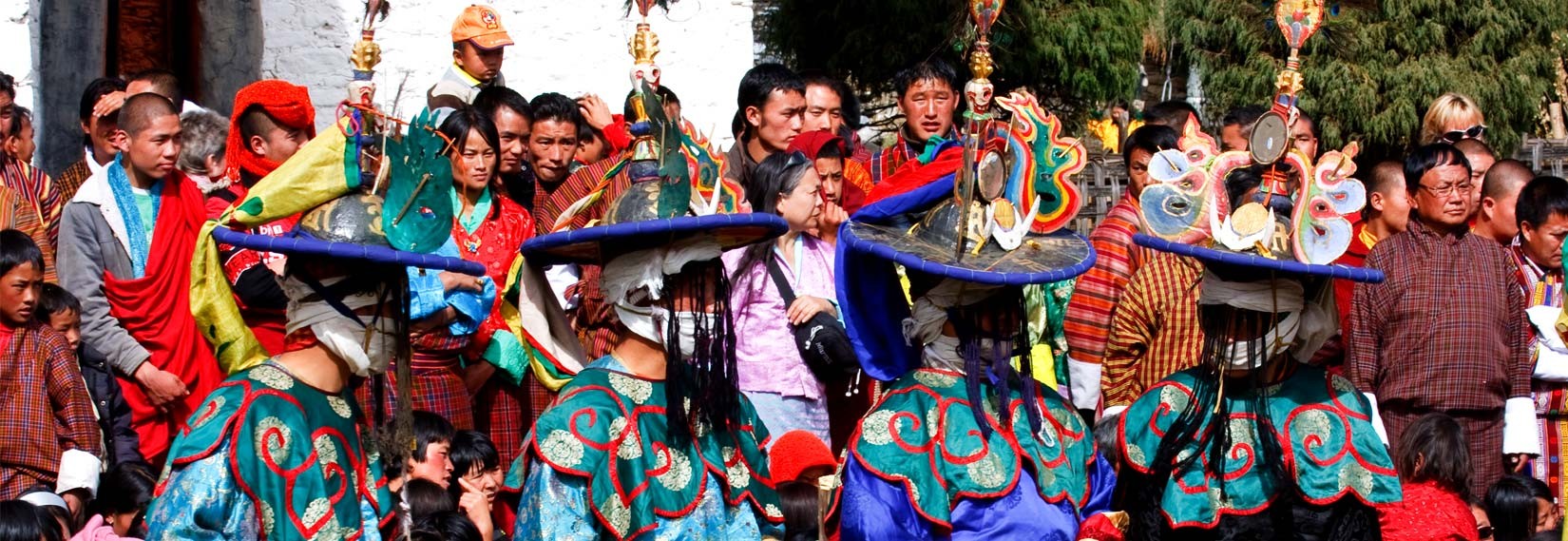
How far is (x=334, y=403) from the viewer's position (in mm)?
5234

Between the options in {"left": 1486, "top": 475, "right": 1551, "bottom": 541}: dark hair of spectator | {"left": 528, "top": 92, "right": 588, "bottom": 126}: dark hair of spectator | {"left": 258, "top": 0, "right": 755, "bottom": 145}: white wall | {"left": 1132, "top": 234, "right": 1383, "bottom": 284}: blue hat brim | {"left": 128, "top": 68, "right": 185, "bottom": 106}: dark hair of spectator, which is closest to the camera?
{"left": 1132, "top": 234, "right": 1383, "bottom": 284}: blue hat brim

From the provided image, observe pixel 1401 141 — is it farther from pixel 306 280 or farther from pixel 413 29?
pixel 306 280

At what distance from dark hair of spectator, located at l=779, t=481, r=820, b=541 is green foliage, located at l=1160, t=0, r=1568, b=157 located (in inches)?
422

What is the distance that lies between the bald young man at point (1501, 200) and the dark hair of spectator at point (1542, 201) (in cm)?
28

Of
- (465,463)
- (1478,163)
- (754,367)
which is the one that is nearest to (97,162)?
(465,463)

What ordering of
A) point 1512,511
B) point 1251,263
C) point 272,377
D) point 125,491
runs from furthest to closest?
Answer: point 1512,511 < point 125,491 < point 1251,263 < point 272,377

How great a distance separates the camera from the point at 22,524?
5672 mm

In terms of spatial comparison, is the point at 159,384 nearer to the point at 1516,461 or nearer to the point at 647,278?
the point at 647,278

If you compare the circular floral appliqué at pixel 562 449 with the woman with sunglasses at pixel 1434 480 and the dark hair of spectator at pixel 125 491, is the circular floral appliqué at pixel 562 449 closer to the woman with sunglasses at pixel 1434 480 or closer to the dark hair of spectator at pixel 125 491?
the dark hair of spectator at pixel 125 491

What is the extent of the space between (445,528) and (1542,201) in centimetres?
455

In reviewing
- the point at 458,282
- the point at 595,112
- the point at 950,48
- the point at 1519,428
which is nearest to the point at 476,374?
the point at 458,282

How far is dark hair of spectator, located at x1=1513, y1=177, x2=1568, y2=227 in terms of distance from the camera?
8.22 meters

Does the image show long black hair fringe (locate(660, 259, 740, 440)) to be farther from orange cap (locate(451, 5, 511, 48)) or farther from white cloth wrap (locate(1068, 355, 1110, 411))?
orange cap (locate(451, 5, 511, 48))

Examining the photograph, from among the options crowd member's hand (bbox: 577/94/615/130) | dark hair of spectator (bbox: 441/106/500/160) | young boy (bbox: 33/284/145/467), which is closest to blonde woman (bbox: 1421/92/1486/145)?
crowd member's hand (bbox: 577/94/615/130)
